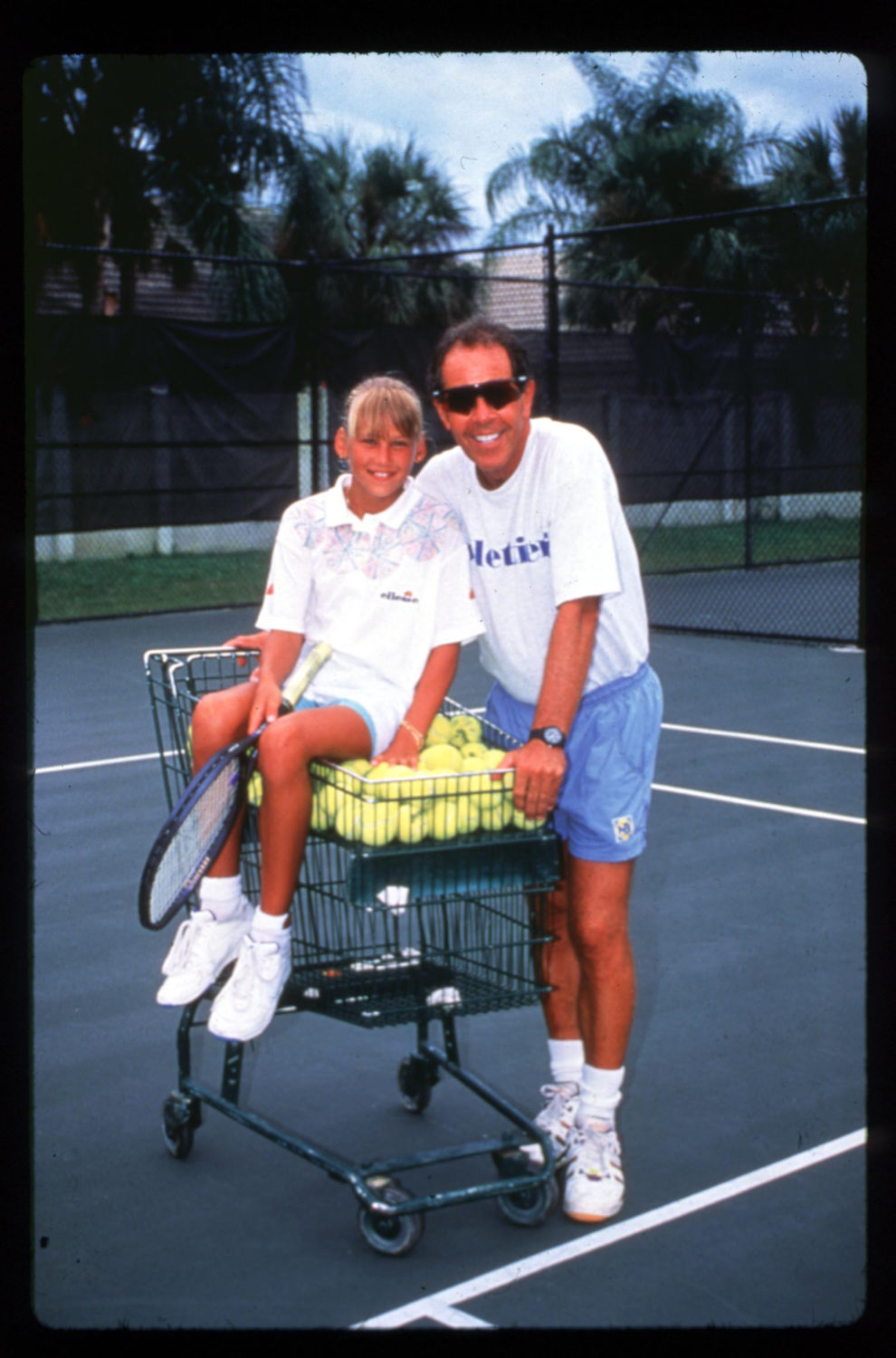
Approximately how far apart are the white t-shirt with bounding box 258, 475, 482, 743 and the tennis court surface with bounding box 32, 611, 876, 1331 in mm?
1166

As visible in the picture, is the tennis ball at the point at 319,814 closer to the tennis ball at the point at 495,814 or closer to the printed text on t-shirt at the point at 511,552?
the tennis ball at the point at 495,814

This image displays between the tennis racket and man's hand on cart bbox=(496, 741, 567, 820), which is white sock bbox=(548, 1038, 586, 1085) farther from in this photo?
the tennis racket

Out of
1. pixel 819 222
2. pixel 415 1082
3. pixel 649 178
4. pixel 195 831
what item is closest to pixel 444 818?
pixel 195 831

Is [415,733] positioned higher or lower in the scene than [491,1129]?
higher

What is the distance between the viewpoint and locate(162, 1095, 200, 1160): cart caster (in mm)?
3834

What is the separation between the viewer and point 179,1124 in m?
3.85

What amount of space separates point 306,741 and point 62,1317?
1231 mm

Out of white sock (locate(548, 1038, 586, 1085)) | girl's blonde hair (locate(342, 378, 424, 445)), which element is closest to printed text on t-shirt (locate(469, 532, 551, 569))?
girl's blonde hair (locate(342, 378, 424, 445))

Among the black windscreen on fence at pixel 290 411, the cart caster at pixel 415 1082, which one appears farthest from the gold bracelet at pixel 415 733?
the black windscreen on fence at pixel 290 411

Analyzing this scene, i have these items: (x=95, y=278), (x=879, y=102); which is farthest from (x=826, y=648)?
(x=95, y=278)

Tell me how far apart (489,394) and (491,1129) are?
1841mm

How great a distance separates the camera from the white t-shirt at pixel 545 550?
352 centimetres

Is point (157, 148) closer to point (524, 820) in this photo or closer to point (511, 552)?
point (511, 552)

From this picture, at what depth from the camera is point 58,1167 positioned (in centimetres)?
382
